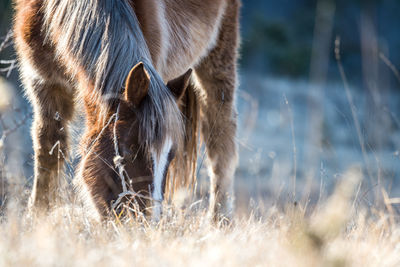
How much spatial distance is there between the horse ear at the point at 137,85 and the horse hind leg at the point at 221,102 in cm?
209

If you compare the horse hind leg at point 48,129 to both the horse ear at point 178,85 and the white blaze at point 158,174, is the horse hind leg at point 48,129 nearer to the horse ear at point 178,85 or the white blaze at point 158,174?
the horse ear at point 178,85

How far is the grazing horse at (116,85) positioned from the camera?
2.62 m

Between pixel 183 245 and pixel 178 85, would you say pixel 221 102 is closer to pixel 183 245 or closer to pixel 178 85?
pixel 178 85

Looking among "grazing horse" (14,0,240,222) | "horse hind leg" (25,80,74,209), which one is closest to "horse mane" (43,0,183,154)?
"grazing horse" (14,0,240,222)

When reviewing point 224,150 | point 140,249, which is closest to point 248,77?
point 224,150

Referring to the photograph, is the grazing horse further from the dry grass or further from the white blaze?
the dry grass

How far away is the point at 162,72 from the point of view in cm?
Answer: 378

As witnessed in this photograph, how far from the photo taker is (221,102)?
4.73 meters

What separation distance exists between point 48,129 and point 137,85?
136 cm

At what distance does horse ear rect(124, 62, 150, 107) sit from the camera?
2.54 metres

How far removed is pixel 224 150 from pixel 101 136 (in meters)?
2.24

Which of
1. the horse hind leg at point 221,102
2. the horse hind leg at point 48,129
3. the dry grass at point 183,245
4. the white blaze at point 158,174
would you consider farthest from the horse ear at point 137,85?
the horse hind leg at point 221,102

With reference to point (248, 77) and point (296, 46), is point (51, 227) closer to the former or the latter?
point (248, 77)

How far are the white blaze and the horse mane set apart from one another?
46 mm
